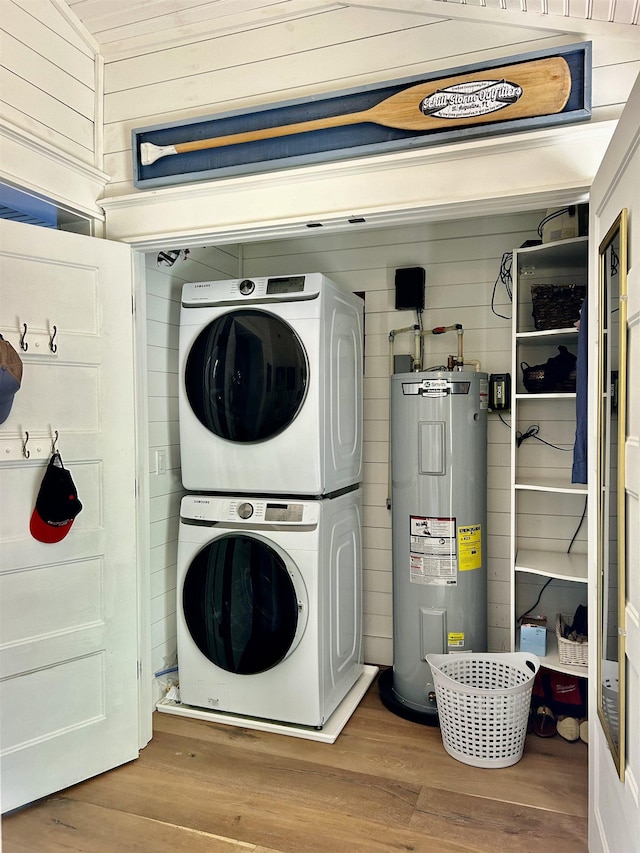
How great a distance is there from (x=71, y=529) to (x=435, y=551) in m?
1.46

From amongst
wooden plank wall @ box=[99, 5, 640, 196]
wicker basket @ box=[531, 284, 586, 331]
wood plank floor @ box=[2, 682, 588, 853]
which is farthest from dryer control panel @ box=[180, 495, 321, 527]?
wooden plank wall @ box=[99, 5, 640, 196]

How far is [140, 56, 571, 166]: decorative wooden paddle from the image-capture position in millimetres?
1861

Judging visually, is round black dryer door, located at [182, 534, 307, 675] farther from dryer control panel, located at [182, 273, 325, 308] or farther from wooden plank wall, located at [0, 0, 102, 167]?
wooden plank wall, located at [0, 0, 102, 167]

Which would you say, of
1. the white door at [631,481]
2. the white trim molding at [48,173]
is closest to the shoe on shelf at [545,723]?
the white door at [631,481]

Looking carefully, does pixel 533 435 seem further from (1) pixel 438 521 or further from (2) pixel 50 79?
(2) pixel 50 79

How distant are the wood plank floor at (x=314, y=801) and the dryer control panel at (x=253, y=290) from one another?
1.80 m

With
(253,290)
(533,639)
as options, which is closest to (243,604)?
(533,639)

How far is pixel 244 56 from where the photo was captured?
2.24 m

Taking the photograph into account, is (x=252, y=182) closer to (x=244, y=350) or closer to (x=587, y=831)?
(x=244, y=350)

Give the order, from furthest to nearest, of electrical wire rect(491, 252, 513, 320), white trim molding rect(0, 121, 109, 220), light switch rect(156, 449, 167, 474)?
electrical wire rect(491, 252, 513, 320) → light switch rect(156, 449, 167, 474) → white trim molding rect(0, 121, 109, 220)

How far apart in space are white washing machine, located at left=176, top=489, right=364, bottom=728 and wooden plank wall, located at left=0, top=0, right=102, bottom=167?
1.50m

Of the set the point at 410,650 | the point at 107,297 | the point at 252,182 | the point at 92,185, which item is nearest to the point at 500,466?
the point at 410,650

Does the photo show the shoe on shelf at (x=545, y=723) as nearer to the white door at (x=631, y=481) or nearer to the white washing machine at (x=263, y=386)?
the white door at (x=631, y=481)

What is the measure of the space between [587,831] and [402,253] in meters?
2.48
